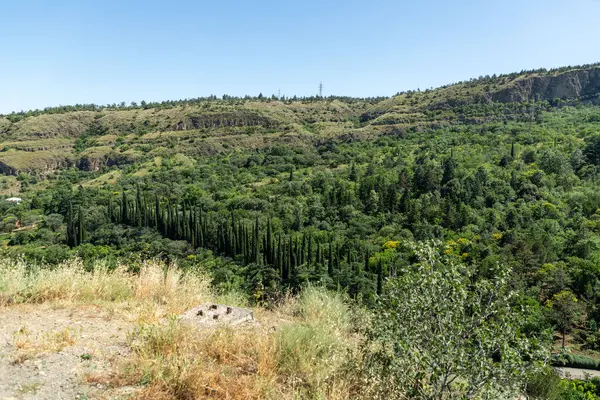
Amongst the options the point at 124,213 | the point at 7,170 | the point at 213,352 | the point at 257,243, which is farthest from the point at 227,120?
the point at 213,352

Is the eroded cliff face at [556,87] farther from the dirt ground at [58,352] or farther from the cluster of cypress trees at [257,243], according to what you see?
the dirt ground at [58,352]

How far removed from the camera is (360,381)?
3.68 m

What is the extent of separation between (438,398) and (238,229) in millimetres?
43978

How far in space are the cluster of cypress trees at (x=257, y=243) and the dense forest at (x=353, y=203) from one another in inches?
9.2

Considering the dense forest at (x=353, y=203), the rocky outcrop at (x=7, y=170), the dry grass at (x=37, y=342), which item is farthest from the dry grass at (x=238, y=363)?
the rocky outcrop at (x=7, y=170)

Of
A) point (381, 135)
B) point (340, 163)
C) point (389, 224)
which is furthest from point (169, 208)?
point (381, 135)

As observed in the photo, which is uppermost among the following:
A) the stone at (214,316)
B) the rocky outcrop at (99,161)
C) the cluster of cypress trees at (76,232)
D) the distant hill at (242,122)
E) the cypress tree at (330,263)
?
the distant hill at (242,122)

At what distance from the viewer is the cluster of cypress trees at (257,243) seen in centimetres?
3941

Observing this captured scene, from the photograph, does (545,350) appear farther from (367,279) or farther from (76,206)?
(76,206)

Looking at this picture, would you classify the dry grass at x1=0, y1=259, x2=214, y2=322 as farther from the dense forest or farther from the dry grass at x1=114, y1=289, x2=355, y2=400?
the dense forest

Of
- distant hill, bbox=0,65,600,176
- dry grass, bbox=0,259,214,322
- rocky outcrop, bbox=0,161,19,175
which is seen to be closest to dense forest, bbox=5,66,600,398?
rocky outcrop, bbox=0,161,19,175

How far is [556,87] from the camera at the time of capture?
4247 inches

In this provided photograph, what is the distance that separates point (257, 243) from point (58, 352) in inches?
1522

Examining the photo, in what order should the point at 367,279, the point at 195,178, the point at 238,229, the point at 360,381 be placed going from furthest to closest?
the point at 195,178 < the point at 238,229 < the point at 367,279 < the point at 360,381
